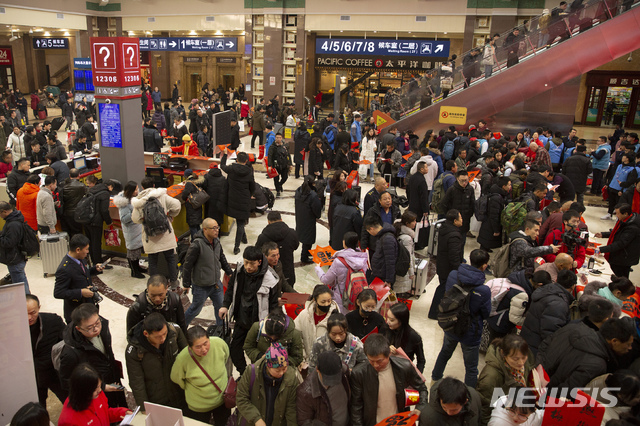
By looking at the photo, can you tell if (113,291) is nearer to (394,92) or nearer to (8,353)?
(8,353)

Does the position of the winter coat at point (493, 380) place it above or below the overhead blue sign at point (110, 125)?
below

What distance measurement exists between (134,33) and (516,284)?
2712cm

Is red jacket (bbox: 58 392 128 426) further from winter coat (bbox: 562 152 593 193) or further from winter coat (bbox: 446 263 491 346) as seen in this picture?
winter coat (bbox: 562 152 593 193)

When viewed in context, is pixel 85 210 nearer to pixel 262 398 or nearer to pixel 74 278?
pixel 74 278

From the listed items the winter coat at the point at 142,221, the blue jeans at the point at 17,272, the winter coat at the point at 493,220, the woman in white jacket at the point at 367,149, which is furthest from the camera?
the woman in white jacket at the point at 367,149

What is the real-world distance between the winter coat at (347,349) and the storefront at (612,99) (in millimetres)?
22529

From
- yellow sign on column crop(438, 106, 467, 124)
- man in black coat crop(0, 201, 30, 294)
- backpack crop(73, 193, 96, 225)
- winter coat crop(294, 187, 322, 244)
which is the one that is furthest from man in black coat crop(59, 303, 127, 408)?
yellow sign on column crop(438, 106, 467, 124)

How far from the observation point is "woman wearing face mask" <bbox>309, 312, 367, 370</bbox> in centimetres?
379

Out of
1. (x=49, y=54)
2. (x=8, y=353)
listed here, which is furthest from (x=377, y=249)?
(x=49, y=54)

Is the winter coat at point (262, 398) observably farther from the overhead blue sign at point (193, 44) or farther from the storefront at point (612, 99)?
the storefront at point (612, 99)

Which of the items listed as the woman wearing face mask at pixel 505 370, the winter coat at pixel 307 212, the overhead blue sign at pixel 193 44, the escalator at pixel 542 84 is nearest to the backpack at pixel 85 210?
the winter coat at pixel 307 212

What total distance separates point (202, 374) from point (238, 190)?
186 inches

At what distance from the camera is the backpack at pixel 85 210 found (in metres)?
7.06

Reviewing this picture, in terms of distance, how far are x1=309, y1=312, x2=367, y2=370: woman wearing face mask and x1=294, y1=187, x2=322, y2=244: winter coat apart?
3654mm
